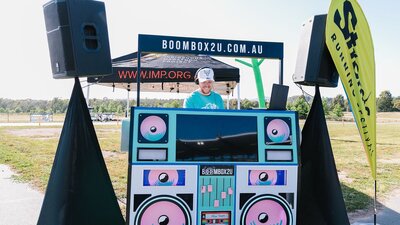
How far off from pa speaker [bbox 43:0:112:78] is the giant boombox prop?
2.09ft

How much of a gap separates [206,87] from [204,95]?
0.29 feet

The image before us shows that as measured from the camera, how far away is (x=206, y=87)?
3844 mm

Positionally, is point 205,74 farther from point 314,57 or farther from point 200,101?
point 314,57

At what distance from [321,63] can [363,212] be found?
8.47 feet

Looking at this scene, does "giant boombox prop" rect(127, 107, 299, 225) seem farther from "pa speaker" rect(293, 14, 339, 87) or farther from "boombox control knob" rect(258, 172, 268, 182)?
"pa speaker" rect(293, 14, 339, 87)

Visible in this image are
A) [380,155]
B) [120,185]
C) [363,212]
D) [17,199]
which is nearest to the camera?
[363,212]

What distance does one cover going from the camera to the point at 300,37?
4.08 metres

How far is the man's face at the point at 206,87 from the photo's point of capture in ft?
12.5

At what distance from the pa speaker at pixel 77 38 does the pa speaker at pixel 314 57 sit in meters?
2.10

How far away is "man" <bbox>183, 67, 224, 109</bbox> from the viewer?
3.77 m

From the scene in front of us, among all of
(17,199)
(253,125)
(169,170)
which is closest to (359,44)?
(253,125)

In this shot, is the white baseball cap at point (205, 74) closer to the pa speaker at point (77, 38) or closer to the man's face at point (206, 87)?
the man's face at point (206, 87)

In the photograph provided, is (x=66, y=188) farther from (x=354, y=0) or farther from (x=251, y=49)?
(x=354, y=0)

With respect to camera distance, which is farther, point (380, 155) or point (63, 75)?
point (380, 155)
